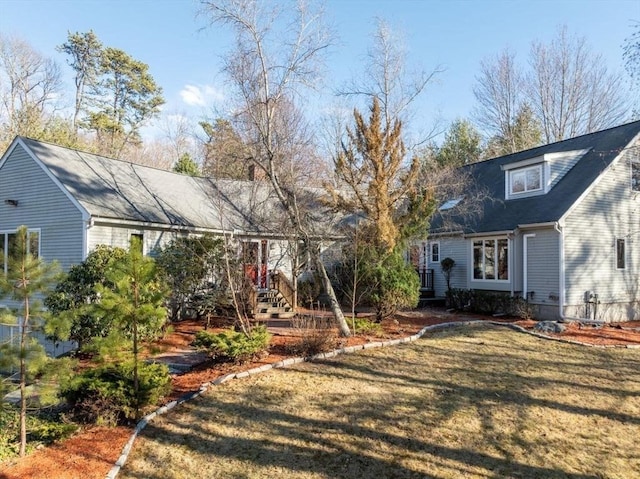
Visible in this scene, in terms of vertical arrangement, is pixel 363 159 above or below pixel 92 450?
above

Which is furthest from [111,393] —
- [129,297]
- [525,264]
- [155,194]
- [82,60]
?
[82,60]

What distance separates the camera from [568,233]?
Answer: 13867 millimetres

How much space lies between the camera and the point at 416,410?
5.88m

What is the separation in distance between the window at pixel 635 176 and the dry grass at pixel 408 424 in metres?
10.3

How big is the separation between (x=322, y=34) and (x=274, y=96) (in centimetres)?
191

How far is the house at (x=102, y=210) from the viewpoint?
39.4ft

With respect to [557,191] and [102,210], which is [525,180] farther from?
[102,210]

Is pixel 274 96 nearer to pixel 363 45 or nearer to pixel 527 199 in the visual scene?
pixel 363 45

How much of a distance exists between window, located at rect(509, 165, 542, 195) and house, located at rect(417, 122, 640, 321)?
4 centimetres

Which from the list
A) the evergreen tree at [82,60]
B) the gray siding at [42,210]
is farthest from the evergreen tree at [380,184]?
the evergreen tree at [82,60]

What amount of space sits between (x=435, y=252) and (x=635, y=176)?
25.6 ft

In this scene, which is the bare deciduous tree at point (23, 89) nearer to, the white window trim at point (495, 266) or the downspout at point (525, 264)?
the white window trim at point (495, 266)

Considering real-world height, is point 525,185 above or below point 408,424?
above

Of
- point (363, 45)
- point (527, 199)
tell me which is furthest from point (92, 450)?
point (527, 199)
